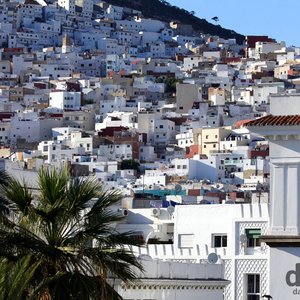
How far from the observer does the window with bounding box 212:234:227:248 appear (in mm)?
36281

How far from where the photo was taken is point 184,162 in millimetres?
142000

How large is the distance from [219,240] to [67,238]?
14116mm

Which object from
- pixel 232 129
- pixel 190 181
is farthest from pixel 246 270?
pixel 232 129

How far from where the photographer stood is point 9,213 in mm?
22938

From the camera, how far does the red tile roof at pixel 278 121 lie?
21.5 meters

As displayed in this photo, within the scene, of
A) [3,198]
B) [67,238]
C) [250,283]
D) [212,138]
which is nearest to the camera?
[67,238]

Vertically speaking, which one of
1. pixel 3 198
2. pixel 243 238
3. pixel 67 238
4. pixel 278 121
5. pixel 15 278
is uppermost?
pixel 278 121

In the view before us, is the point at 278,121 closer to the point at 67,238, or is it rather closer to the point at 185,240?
the point at 67,238

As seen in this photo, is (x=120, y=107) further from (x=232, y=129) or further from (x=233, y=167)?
(x=233, y=167)

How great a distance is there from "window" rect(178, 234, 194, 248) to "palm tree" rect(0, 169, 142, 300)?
13699mm

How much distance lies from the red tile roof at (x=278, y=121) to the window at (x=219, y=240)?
14.6 meters

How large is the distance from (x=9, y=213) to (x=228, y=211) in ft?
43.8

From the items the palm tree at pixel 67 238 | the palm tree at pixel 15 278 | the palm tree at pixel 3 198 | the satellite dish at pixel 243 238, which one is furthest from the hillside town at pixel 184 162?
the palm tree at pixel 15 278

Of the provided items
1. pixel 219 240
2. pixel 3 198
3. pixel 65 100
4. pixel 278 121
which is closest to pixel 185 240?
pixel 219 240
